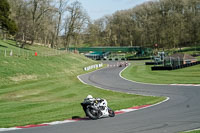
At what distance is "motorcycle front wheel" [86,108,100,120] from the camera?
14.6 m

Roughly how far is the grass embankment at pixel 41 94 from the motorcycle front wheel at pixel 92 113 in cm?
159

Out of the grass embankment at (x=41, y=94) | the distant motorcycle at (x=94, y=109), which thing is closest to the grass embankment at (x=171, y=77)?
the grass embankment at (x=41, y=94)

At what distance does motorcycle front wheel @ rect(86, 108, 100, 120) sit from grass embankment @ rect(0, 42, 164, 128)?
159 centimetres

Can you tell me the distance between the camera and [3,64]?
44469 millimetres

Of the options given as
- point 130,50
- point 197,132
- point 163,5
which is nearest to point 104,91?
point 197,132

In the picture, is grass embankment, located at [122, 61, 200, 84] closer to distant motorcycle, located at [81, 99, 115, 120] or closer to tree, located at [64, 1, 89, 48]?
distant motorcycle, located at [81, 99, 115, 120]

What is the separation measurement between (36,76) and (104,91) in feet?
61.2

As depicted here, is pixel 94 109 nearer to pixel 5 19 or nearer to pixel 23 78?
pixel 23 78

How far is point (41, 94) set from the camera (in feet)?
96.9

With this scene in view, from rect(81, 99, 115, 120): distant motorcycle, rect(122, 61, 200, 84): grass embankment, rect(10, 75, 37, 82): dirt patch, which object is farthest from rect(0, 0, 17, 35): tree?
rect(81, 99, 115, 120): distant motorcycle

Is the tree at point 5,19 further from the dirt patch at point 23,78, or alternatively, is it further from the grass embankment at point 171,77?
the grass embankment at point 171,77

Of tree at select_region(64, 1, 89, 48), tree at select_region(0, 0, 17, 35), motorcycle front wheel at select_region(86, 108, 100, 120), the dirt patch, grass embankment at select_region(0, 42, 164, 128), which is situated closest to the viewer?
motorcycle front wheel at select_region(86, 108, 100, 120)

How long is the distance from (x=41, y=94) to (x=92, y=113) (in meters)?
16.0

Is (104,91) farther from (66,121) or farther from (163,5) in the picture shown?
(163,5)
